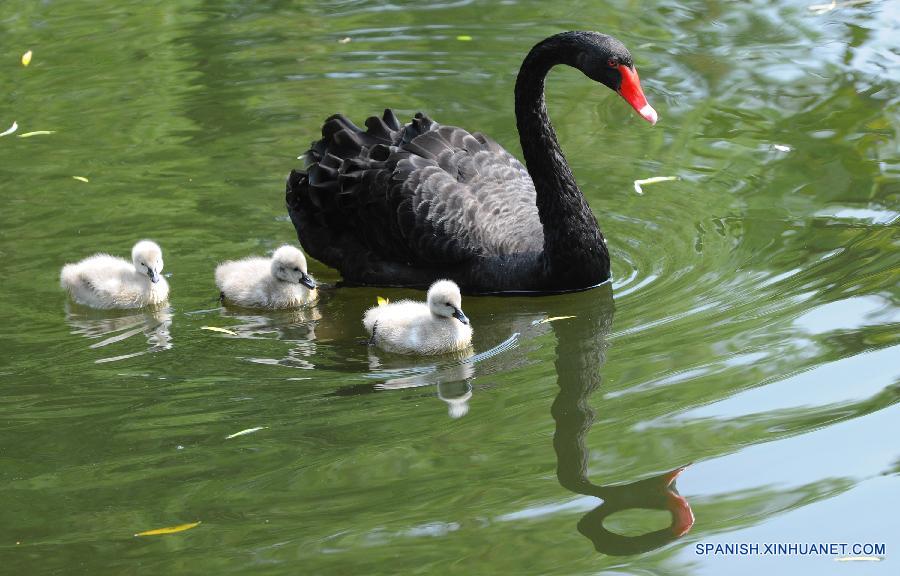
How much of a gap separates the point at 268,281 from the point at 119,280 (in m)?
0.68

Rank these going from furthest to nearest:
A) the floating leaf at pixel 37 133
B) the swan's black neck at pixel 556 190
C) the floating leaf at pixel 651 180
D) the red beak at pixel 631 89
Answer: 1. the floating leaf at pixel 37 133
2. the floating leaf at pixel 651 180
3. the swan's black neck at pixel 556 190
4. the red beak at pixel 631 89

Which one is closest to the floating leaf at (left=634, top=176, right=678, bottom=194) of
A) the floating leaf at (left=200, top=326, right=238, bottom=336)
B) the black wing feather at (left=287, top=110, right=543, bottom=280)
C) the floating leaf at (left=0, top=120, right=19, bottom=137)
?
the black wing feather at (left=287, top=110, right=543, bottom=280)

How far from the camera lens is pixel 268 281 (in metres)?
6.44

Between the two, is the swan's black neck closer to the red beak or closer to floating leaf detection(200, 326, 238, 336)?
the red beak

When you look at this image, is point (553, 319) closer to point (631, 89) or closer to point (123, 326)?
point (631, 89)

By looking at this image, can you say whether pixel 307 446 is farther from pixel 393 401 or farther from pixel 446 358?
pixel 446 358

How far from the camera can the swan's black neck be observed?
21.4 feet

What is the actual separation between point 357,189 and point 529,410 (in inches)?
85.0

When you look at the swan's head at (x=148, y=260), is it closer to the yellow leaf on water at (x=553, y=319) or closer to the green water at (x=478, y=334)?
the green water at (x=478, y=334)

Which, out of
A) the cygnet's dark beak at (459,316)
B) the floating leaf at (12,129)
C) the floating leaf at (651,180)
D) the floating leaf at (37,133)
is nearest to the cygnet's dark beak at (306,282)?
the cygnet's dark beak at (459,316)

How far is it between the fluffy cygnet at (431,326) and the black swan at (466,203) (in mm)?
788

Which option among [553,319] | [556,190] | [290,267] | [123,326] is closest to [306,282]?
[290,267]

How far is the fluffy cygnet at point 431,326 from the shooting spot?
5.79 meters

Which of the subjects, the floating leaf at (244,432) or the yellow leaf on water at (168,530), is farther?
the floating leaf at (244,432)
